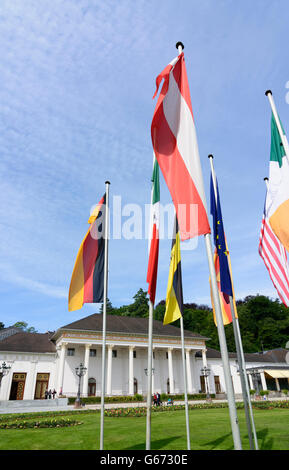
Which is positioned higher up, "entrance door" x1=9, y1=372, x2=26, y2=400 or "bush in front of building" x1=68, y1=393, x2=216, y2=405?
"entrance door" x1=9, y1=372, x2=26, y2=400

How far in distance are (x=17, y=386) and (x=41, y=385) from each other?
3.23m

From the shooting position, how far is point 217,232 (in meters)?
7.65

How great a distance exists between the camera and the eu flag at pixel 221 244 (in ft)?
23.1

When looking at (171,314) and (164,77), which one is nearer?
(164,77)

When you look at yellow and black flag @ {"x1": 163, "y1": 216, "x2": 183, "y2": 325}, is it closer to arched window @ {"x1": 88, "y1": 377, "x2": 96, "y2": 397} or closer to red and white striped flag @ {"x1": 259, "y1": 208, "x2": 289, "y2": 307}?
red and white striped flag @ {"x1": 259, "y1": 208, "x2": 289, "y2": 307}

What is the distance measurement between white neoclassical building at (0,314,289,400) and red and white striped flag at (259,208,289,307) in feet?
103

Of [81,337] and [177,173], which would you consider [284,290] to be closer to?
[177,173]

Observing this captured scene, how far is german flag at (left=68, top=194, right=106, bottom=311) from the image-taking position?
9.56 metres

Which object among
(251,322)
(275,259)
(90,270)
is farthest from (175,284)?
(251,322)

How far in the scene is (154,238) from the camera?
294 inches

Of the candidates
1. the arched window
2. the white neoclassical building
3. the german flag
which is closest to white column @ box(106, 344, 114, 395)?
the white neoclassical building

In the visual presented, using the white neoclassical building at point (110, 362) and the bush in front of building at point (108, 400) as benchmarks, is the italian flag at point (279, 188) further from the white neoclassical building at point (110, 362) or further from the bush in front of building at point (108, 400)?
the white neoclassical building at point (110, 362)
